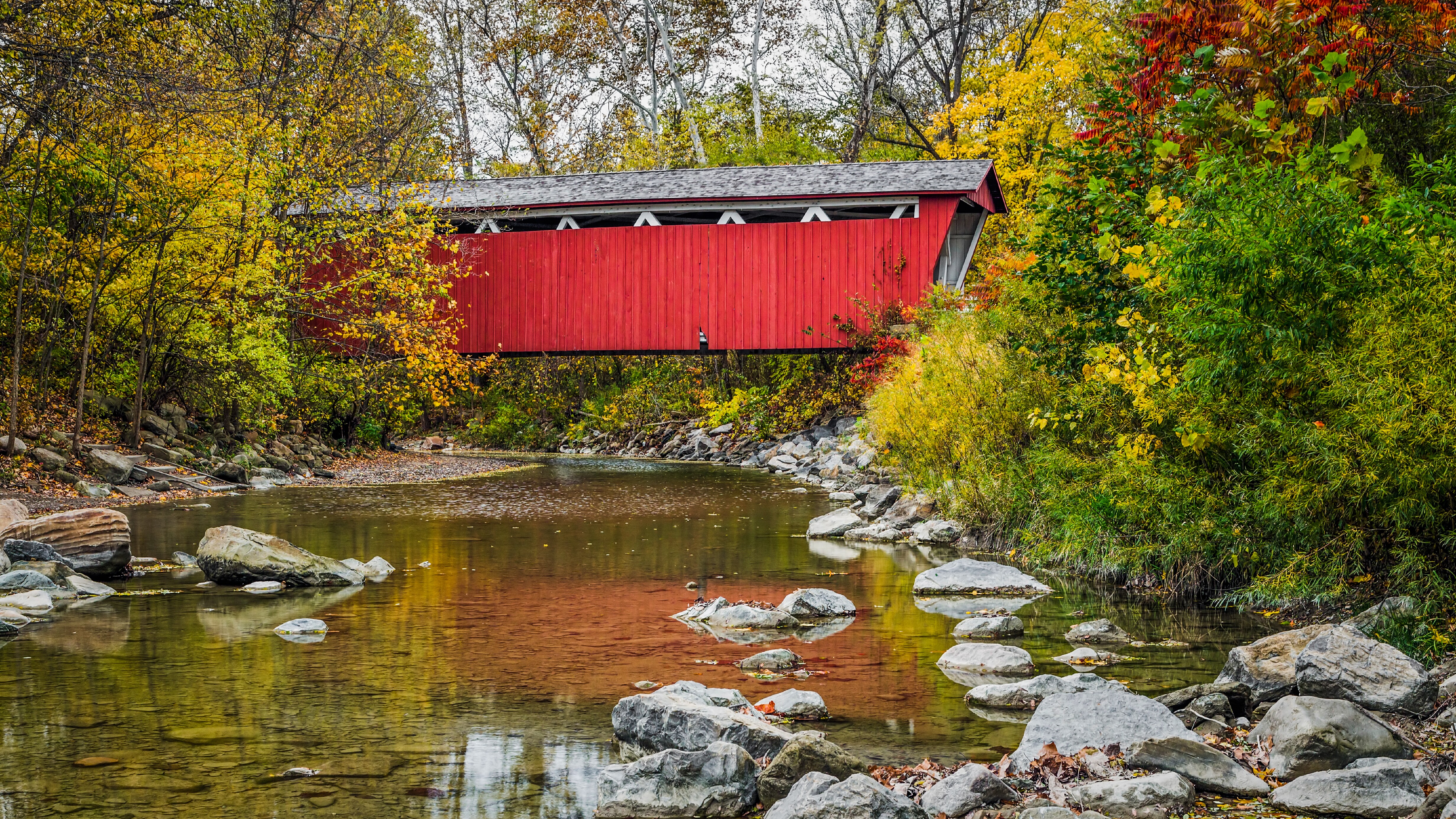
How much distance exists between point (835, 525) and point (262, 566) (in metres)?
4.87

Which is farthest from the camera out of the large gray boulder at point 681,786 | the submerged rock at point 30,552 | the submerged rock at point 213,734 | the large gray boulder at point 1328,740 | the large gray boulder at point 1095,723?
the submerged rock at point 30,552

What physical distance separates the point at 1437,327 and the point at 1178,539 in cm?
218

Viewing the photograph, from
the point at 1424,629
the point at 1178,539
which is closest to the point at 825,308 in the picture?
the point at 1178,539

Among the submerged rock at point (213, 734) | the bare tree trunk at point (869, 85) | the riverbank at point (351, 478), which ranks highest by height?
the bare tree trunk at point (869, 85)

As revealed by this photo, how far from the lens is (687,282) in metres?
19.0

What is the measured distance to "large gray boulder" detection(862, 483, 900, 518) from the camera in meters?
11.2

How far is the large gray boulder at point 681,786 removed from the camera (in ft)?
10.6

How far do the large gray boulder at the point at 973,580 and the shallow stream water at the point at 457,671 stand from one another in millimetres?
248

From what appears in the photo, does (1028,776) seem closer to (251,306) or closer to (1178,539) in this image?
(1178,539)

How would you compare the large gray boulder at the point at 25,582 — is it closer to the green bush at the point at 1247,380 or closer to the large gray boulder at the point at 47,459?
the large gray boulder at the point at 47,459

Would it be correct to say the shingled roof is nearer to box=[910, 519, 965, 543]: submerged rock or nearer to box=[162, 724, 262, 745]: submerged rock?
box=[910, 519, 965, 543]: submerged rock

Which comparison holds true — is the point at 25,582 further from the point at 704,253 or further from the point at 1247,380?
the point at 704,253

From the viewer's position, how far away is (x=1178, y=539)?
6.20 m

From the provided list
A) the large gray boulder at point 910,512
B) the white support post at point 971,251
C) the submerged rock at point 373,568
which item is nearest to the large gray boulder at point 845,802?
the submerged rock at point 373,568
